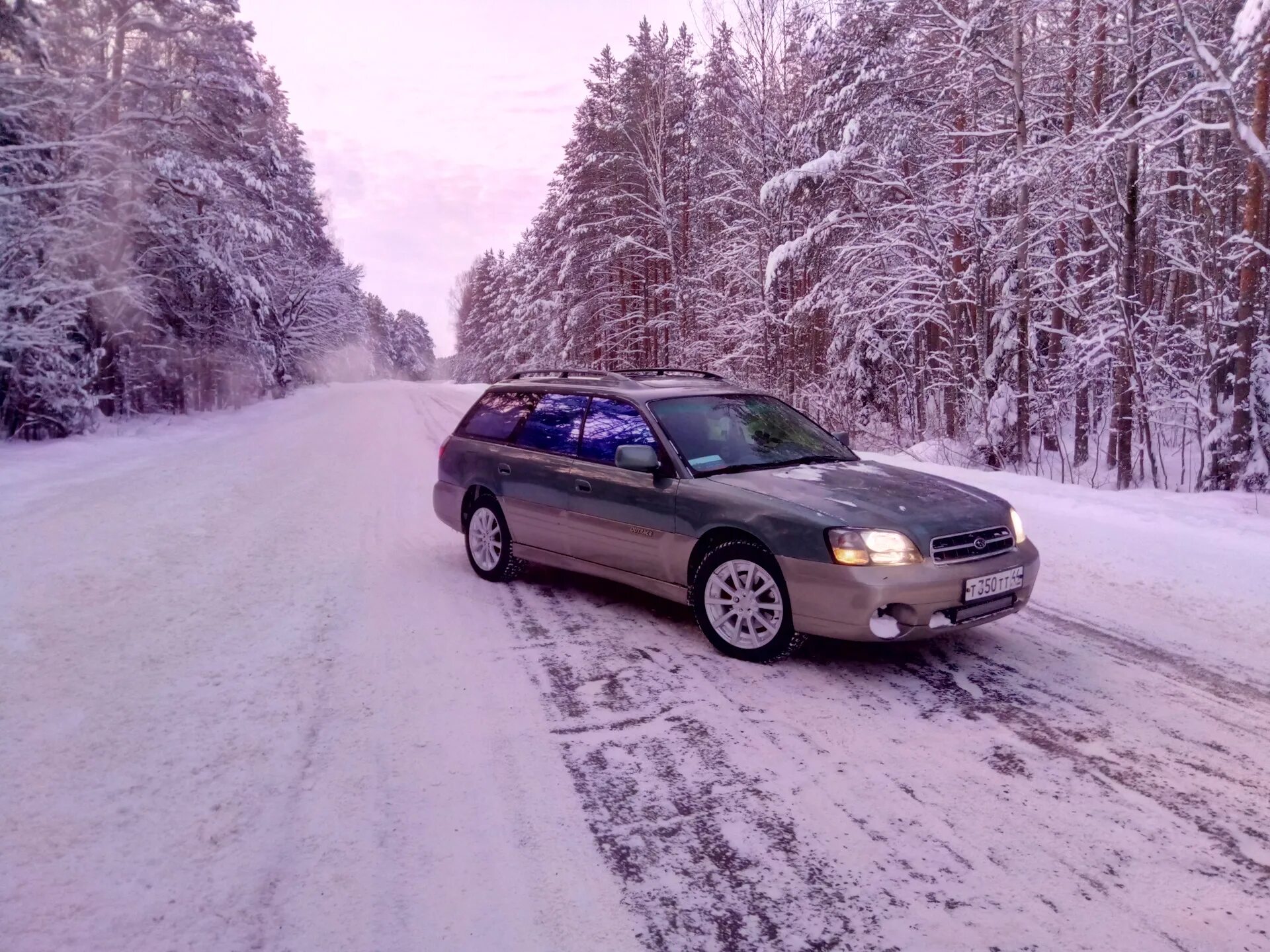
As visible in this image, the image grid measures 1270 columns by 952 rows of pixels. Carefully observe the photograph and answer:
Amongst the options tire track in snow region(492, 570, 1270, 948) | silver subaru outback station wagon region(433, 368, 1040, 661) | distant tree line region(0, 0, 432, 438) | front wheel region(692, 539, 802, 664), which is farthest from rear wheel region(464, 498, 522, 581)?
distant tree line region(0, 0, 432, 438)

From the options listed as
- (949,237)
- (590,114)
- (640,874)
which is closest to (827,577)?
(640,874)

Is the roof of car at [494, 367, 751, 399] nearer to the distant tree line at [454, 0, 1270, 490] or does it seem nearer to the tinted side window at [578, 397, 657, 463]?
the tinted side window at [578, 397, 657, 463]

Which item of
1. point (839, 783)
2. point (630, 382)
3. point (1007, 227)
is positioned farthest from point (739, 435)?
point (1007, 227)

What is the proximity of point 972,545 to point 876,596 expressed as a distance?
2.51ft

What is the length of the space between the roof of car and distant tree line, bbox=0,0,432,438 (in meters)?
11.1

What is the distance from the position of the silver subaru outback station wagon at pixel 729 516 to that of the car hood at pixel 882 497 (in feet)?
0.05

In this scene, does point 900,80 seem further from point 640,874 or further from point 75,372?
point 75,372

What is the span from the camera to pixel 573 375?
23.3 ft

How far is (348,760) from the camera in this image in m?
3.71

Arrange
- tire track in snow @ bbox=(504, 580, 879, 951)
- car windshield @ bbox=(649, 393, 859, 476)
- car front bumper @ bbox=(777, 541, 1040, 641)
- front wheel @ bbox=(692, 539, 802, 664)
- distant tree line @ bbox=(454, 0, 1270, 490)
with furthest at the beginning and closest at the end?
distant tree line @ bbox=(454, 0, 1270, 490), car windshield @ bbox=(649, 393, 859, 476), front wheel @ bbox=(692, 539, 802, 664), car front bumper @ bbox=(777, 541, 1040, 641), tire track in snow @ bbox=(504, 580, 879, 951)

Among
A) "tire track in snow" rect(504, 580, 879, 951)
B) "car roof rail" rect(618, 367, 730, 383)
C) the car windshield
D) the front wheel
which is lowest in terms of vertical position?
"tire track in snow" rect(504, 580, 879, 951)

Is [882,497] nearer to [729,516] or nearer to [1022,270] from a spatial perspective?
[729,516]

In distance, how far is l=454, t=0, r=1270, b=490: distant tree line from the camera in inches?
425

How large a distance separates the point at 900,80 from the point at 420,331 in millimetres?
113811
